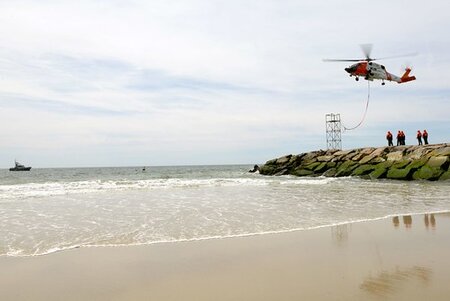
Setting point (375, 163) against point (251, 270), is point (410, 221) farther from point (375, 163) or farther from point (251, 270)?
point (375, 163)

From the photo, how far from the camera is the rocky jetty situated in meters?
25.2

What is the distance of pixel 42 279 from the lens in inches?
215

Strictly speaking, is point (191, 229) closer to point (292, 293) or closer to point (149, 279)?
point (149, 279)

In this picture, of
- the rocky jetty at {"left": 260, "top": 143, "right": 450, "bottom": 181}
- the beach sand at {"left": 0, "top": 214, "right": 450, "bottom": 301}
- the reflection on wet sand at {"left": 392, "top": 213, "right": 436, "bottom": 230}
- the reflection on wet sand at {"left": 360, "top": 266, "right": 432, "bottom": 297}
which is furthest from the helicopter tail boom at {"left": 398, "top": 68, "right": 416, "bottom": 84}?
the reflection on wet sand at {"left": 360, "top": 266, "right": 432, "bottom": 297}

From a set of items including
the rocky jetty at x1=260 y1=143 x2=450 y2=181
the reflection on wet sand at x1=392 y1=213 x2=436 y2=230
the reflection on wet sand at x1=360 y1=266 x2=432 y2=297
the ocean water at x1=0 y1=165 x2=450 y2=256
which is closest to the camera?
the reflection on wet sand at x1=360 y1=266 x2=432 y2=297

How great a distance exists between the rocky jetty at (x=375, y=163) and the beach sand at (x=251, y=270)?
19.0 meters

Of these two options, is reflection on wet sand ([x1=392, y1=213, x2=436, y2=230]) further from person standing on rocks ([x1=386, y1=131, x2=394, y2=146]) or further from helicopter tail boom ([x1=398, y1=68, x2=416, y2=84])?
person standing on rocks ([x1=386, y1=131, x2=394, y2=146])

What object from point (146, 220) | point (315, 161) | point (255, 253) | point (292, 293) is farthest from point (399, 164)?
point (292, 293)

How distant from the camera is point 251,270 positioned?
218 inches

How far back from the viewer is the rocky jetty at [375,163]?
25234 mm

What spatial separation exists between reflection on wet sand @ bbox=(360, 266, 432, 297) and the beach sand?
0.01 metres

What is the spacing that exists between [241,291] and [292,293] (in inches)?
23.3

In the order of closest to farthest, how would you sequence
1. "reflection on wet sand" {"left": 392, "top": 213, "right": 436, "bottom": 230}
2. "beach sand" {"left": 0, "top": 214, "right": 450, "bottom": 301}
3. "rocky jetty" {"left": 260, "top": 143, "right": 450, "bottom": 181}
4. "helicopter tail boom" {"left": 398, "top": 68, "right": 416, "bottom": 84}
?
"beach sand" {"left": 0, "top": 214, "right": 450, "bottom": 301}, "reflection on wet sand" {"left": 392, "top": 213, "right": 436, "bottom": 230}, "rocky jetty" {"left": 260, "top": 143, "right": 450, "bottom": 181}, "helicopter tail boom" {"left": 398, "top": 68, "right": 416, "bottom": 84}

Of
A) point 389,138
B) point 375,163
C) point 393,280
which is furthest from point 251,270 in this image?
point 389,138
